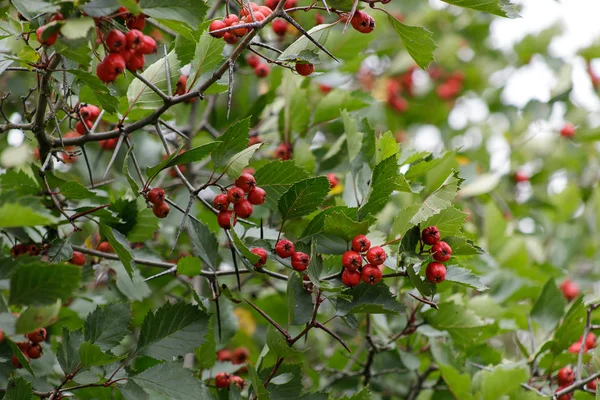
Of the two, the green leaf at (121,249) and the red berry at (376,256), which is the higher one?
the green leaf at (121,249)

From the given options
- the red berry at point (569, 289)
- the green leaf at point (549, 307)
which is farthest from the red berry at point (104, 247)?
the red berry at point (569, 289)

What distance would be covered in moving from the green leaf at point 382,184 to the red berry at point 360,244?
7 cm

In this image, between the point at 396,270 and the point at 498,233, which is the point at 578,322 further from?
the point at 498,233

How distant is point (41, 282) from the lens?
1.37 m

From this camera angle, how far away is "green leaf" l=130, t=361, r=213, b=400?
5.59ft

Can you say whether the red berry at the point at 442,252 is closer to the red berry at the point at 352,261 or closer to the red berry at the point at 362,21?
the red berry at the point at 352,261

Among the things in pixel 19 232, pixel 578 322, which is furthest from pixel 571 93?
pixel 19 232

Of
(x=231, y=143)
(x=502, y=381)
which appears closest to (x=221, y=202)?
(x=231, y=143)

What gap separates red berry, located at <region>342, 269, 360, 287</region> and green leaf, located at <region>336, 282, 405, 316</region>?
0.03 m

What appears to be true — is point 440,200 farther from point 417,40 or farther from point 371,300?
point 417,40

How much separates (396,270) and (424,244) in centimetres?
10

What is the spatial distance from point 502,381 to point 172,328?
1.05 m

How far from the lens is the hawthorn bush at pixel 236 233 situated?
5.09 ft

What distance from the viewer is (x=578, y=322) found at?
2.19 meters
